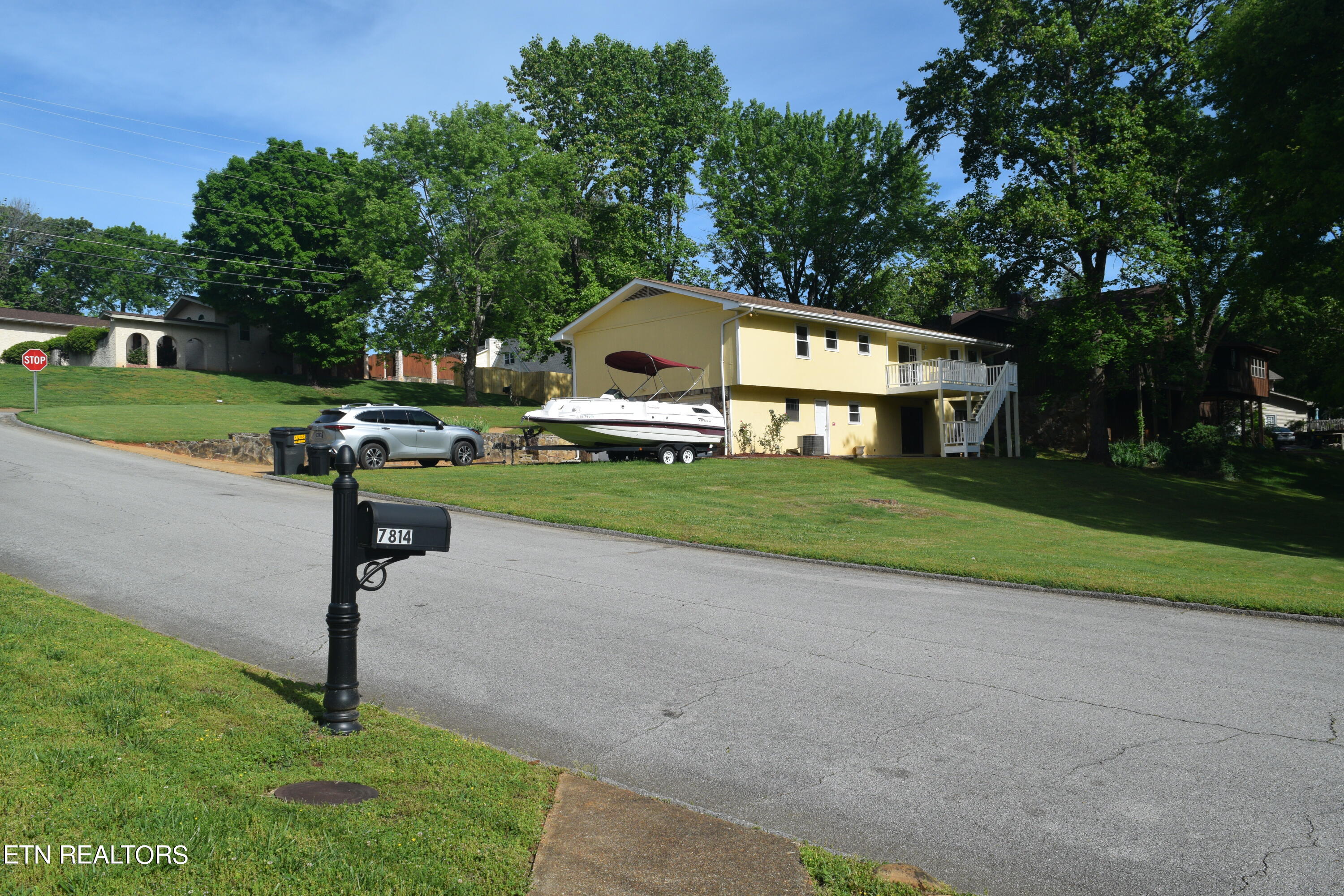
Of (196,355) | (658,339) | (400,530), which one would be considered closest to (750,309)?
(658,339)

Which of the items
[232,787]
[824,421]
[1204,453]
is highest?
[824,421]

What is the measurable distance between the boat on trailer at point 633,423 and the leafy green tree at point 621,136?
20.0 meters

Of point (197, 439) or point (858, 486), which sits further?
point (197, 439)

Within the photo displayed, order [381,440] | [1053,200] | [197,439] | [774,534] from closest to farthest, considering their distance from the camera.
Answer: [774,534] < [381,440] < [197,439] < [1053,200]

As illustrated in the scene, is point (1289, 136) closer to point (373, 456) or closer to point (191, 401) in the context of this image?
point (373, 456)

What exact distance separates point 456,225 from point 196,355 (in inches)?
837

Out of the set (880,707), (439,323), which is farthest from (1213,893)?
(439,323)

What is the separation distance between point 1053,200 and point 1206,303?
8224 mm

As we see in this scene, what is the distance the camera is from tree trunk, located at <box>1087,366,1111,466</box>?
37594mm

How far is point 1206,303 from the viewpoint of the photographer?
36.3m

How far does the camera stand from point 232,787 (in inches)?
161

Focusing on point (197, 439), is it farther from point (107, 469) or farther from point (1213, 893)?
point (1213, 893)

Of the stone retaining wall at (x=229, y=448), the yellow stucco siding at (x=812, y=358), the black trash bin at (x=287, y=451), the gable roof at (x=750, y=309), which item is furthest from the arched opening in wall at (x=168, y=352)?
the yellow stucco siding at (x=812, y=358)

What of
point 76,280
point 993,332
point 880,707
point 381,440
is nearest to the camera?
point 880,707
